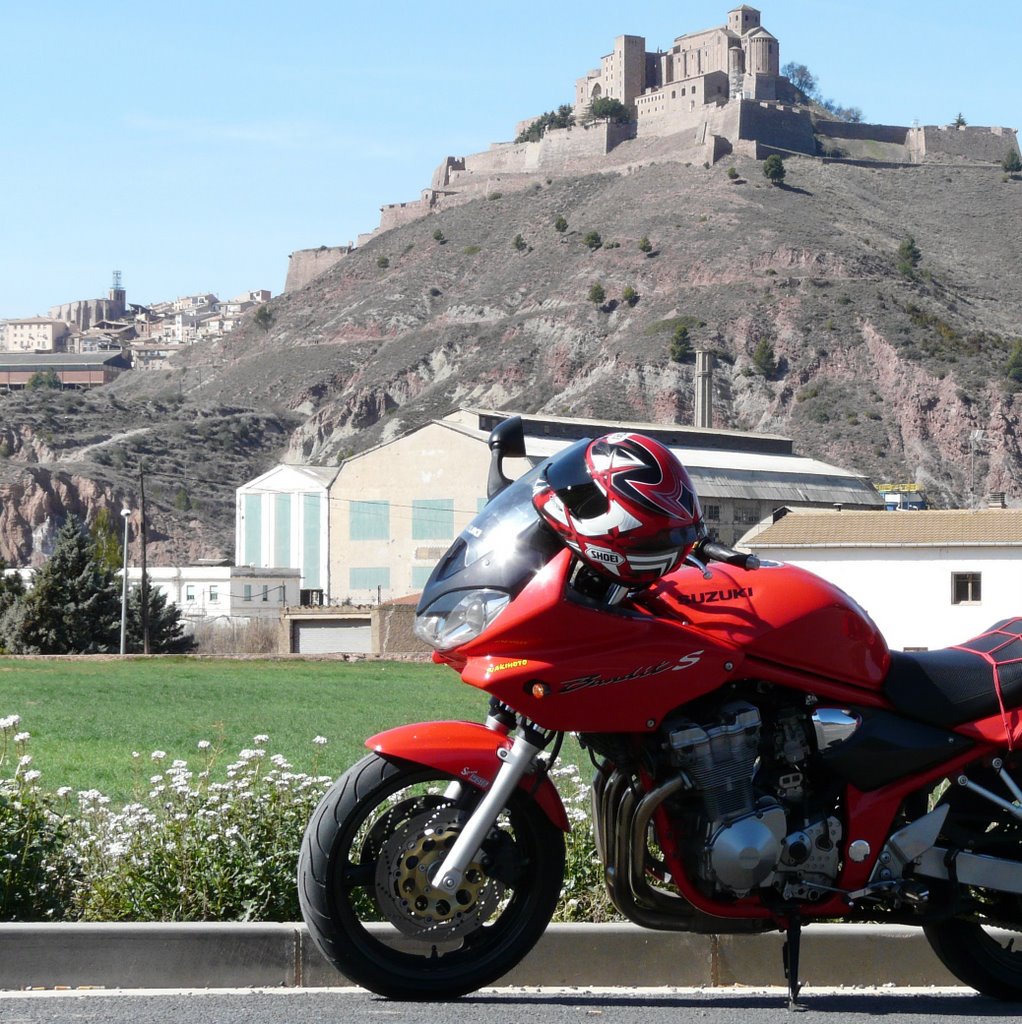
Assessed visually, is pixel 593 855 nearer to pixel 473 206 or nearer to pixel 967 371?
pixel 967 371

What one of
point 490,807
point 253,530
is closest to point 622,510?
point 490,807

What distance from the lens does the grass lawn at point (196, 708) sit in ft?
65.7

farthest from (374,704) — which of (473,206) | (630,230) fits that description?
(473,206)

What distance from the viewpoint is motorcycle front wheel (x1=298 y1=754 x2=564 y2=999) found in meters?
5.75

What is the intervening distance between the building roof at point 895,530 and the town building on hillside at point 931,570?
0.04 metres

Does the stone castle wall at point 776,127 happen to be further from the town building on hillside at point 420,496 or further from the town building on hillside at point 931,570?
the town building on hillside at point 931,570

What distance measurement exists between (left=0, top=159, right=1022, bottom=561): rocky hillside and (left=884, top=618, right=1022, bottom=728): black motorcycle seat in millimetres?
124612

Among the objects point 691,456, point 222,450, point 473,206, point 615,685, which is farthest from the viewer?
point 473,206

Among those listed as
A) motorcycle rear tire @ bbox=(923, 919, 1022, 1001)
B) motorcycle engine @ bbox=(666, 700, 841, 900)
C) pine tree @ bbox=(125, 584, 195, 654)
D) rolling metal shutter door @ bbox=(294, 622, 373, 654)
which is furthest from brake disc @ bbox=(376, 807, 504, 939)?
rolling metal shutter door @ bbox=(294, 622, 373, 654)

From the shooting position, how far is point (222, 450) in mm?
157125

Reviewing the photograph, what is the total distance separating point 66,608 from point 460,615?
199 ft

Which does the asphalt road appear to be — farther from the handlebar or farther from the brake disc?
the handlebar

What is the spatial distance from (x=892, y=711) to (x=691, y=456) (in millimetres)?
86863

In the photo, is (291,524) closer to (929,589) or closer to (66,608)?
(66,608)
